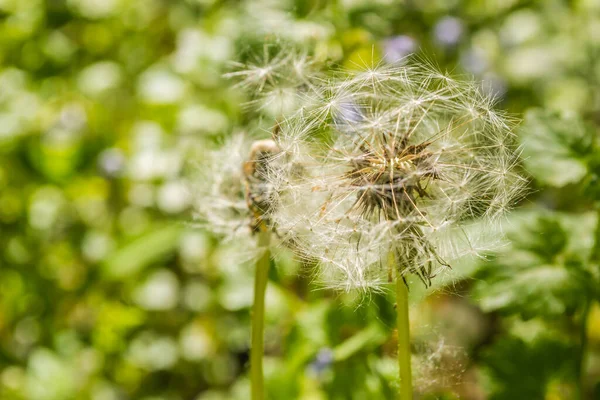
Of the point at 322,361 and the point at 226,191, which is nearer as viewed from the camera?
the point at 226,191

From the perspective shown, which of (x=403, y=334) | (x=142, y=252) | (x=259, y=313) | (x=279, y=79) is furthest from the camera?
(x=142, y=252)

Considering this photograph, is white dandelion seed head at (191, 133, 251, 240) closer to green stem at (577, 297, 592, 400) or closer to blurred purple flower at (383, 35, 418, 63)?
blurred purple flower at (383, 35, 418, 63)

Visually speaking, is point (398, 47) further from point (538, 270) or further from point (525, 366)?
point (525, 366)

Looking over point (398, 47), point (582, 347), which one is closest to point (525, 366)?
point (582, 347)

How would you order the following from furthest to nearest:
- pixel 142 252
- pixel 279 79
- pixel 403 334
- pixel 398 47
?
pixel 142 252 < pixel 398 47 < pixel 279 79 < pixel 403 334

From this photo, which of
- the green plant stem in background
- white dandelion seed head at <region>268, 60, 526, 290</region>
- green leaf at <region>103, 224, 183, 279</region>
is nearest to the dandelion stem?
white dandelion seed head at <region>268, 60, 526, 290</region>

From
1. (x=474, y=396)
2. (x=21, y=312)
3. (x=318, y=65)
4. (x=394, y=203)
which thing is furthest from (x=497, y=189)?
(x=21, y=312)

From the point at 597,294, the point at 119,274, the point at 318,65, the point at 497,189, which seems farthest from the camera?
the point at 119,274

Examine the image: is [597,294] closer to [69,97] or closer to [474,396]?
[474,396]
